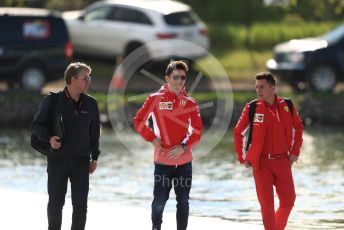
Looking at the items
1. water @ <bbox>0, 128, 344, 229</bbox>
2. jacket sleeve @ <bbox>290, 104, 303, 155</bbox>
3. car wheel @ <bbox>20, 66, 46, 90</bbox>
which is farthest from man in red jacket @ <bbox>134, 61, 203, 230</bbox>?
car wheel @ <bbox>20, 66, 46, 90</bbox>

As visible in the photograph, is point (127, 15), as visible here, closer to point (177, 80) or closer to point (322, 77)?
point (322, 77)

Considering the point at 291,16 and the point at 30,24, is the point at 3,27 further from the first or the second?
the point at 291,16

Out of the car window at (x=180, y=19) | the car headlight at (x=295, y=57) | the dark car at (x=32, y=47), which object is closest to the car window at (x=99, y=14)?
the car window at (x=180, y=19)

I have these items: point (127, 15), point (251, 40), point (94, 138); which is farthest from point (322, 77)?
point (94, 138)

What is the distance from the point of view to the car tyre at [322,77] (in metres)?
30.2

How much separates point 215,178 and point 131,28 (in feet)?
48.1

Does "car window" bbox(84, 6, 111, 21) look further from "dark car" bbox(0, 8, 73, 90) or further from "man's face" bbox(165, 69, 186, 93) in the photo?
"man's face" bbox(165, 69, 186, 93)

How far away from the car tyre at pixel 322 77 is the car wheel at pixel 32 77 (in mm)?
5907

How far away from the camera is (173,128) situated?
11.7 metres

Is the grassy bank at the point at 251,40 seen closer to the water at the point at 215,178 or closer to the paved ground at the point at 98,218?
the water at the point at 215,178

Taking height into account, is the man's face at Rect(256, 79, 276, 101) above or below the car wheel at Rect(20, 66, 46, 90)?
below

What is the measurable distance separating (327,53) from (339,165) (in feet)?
32.2

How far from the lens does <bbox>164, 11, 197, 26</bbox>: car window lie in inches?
1304

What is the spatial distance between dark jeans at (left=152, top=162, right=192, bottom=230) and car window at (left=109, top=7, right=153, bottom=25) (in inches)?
855
